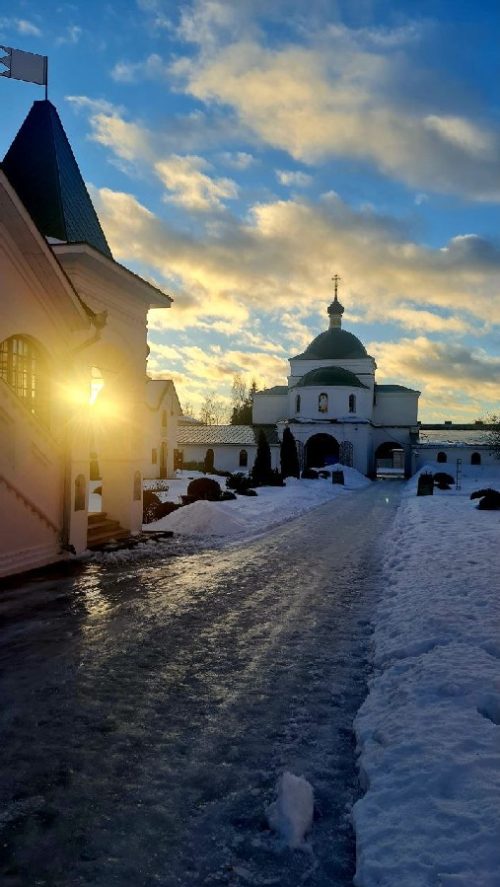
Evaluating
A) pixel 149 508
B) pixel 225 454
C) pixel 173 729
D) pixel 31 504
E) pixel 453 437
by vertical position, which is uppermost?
pixel 453 437

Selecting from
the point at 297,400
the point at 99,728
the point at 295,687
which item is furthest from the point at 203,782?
the point at 297,400

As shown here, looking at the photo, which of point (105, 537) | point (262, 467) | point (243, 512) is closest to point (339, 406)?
point (262, 467)

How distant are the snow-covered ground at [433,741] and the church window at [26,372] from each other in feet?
22.4

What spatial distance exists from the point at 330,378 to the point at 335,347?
25.3ft

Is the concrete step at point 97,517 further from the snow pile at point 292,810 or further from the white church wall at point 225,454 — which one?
the white church wall at point 225,454

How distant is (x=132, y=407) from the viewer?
13156 millimetres

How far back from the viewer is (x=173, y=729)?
13.6 feet

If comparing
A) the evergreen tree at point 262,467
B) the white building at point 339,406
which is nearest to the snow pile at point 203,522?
the evergreen tree at point 262,467

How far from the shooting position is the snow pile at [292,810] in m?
3.00

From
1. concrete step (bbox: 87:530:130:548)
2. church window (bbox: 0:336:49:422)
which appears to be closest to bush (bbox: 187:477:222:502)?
concrete step (bbox: 87:530:130:548)

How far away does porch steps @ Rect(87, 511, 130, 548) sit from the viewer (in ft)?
38.8

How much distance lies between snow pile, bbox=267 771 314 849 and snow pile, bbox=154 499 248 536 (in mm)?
10849

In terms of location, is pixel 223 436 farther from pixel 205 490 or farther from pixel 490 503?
pixel 490 503

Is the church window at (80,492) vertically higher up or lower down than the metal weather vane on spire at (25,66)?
lower down
